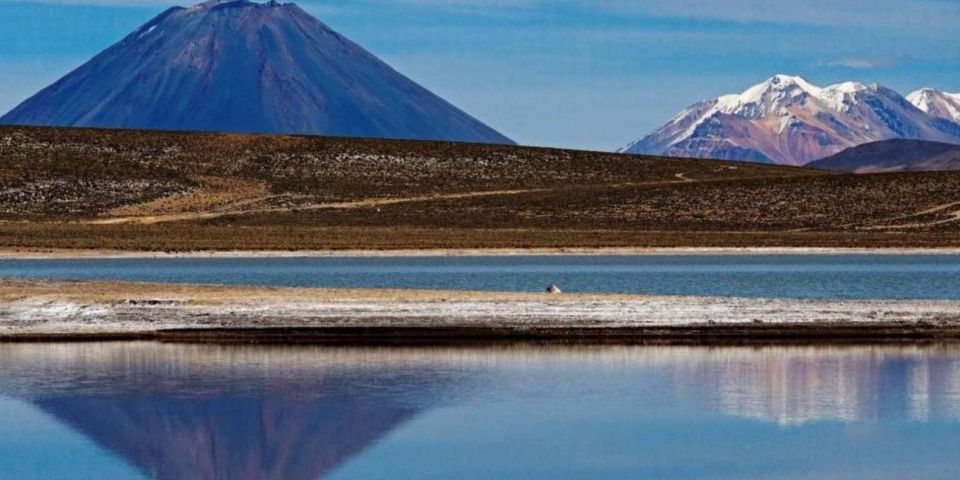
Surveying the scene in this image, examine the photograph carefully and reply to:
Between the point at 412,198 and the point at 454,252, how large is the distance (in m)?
31.3

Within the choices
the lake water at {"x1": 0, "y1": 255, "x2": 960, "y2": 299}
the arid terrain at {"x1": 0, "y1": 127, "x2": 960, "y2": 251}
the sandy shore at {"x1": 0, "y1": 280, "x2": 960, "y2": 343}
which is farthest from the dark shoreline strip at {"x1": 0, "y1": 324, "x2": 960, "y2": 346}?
the arid terrain at {"x1": 0, "y1": 127, "x2": 960, "y2": 251}

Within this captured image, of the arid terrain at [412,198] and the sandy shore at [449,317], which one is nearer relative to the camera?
the sandy shore at [449,317]

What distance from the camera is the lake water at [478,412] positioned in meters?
20.7

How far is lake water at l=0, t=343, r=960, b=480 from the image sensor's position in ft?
67.9

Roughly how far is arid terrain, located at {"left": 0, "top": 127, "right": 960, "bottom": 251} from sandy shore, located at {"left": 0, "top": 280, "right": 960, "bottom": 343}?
114 ft

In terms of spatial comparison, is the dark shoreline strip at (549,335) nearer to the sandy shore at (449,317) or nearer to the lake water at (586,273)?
the sandy shore at (449,317)

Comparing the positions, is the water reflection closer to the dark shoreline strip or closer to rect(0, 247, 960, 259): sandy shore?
the dark shoreline strip

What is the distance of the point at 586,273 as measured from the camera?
186ft

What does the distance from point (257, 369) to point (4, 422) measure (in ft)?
20.5

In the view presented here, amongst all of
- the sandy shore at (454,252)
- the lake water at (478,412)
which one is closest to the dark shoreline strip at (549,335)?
the lake water at (478,412)

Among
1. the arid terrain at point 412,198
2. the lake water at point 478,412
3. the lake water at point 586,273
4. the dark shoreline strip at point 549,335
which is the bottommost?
the lake water at point 478,412

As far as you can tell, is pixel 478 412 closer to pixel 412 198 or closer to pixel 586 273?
pixel 586 273

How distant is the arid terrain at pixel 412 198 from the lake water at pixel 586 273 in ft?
24.4

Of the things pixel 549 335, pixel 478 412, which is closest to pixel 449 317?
pixel 549 335
